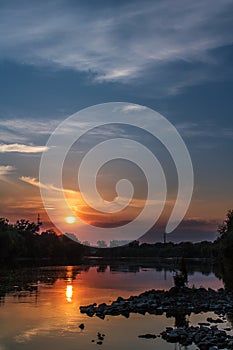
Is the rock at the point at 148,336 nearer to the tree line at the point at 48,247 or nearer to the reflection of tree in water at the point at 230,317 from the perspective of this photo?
the reflection of tree in water at the point at 230,317

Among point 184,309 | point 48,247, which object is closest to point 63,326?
point 184,309

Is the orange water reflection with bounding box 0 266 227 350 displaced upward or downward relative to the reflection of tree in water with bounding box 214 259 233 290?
downward

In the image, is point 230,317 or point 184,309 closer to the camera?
point 230,317

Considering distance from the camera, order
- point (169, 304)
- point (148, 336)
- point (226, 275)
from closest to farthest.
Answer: point (148, 336) < point (169, 304) < point (226, 275)

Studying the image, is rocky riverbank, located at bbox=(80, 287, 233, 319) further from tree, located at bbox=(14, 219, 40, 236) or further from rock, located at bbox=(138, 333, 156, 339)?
tree, located at bbox=(14, 219, 40, 236)

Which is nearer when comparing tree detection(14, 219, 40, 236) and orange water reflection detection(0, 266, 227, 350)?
orange water reflection detection(0, 266, 227, 350)

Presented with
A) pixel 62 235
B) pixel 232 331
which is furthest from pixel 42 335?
pixel 62 235

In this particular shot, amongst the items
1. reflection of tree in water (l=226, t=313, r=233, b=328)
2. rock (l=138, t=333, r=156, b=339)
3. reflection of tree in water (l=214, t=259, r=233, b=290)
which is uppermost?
reflection of tree in water (l=214, t=259, r=233, b=290)

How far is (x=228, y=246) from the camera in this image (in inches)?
3674

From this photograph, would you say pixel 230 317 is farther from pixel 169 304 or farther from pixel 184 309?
pixel 169 304

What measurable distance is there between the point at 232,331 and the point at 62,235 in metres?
153

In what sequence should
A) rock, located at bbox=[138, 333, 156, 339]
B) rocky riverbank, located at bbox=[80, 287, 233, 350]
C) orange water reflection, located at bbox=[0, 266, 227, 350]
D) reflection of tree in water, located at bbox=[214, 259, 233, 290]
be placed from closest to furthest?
rocky riverbank, located at bbox=[80, 287, 233, 350] → orange water reflection, located at bbox=[0, 266, 227, 350] → rock, located at bbox=[138, 333, 156, 339] → reflection of tree in water, located at bbox=[214, 259, 233, 290]

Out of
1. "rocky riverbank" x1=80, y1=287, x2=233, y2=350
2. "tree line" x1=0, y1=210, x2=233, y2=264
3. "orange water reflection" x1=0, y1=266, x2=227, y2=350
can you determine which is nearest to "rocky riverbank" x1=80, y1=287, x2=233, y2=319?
"rocky riverbank" x1=80, y1=287, x2=233, y2=350

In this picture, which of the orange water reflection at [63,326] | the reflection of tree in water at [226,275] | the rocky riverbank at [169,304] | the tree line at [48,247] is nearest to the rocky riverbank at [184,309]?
the rocky riverbank at [169,304]
